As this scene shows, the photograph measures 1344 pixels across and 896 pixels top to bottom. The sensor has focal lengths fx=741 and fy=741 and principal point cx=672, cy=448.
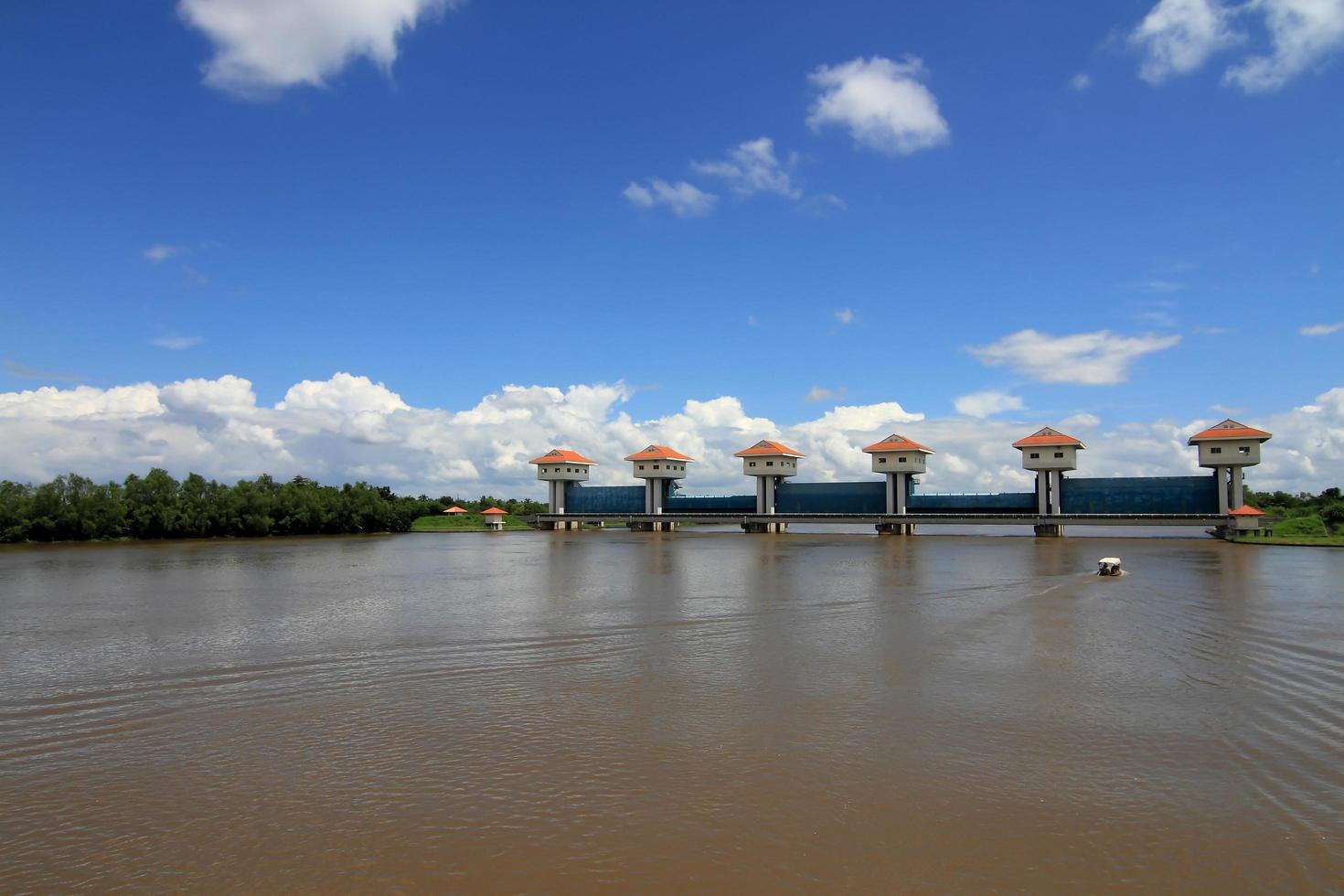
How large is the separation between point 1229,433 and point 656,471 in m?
35.7

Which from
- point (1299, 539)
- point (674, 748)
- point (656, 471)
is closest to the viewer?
point (674, 748)

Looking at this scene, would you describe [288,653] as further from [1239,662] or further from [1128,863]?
[1239,662]

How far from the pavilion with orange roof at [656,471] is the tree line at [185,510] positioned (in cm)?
2412

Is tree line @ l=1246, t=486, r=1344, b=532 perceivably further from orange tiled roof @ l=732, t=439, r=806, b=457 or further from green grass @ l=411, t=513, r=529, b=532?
green grass @ l=411, t=513, r=529, b=532

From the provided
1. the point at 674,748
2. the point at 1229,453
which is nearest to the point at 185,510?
the point at 674,748

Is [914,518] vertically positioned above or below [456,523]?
above

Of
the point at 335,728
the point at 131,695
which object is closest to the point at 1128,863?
the point at 335,728

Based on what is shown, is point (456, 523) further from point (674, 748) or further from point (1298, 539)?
point (674, 748)

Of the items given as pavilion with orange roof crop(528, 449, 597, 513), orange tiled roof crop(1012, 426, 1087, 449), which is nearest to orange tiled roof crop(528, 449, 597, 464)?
pavilion with orange roof crop(528, 449, 597, 513)

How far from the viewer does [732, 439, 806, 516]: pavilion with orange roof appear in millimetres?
52938

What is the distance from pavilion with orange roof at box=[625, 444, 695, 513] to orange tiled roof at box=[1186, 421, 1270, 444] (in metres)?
33.3

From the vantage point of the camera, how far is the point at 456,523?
70.6 meters

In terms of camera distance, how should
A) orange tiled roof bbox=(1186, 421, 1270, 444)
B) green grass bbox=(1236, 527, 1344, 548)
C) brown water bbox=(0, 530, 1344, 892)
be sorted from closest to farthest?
brown water bbox=(0, 530, 1344, 892)
green grass bbox=(1236, 527, 1344, 548)
orange tiled roof bbox=(1186, 421, 1270, 444)

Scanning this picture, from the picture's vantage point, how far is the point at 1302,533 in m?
38.1
